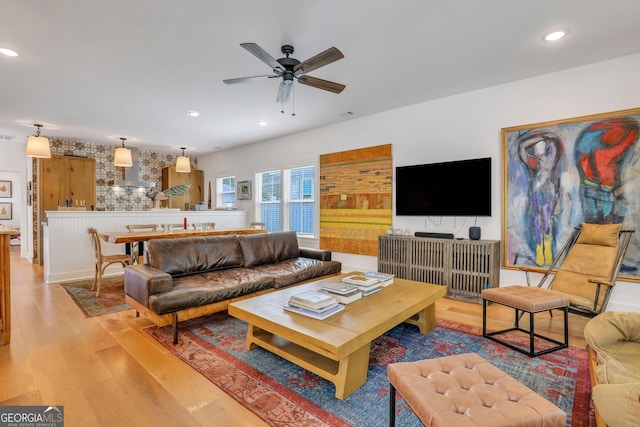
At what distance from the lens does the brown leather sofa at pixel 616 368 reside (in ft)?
3.34

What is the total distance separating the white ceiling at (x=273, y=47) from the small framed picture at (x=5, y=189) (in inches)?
280

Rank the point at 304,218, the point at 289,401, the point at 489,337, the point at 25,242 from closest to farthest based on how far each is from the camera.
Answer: the point at 289,401
the point at 489,337
the point at 304,218
the point at 25,242

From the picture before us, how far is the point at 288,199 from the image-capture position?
6594 millimetres

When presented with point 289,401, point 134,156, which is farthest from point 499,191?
point 134,156

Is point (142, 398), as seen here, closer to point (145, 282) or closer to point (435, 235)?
point (145, 282)

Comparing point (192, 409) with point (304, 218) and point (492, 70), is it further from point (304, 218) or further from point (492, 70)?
point (304, 218)

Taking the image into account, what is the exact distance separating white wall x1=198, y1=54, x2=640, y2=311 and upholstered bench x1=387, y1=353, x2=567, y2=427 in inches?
117

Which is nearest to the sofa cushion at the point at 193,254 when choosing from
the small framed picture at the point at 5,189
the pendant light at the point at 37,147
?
the pendant light at the point at 37,147

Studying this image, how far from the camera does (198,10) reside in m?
2.39

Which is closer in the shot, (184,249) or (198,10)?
(198,10)

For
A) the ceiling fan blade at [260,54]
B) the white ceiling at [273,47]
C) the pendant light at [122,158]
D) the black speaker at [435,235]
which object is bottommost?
the black speaker at [435,235]

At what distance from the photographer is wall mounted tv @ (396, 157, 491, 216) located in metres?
3.93

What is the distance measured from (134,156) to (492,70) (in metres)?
7.90

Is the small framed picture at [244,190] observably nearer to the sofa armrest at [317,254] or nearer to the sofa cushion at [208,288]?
the sofa armrest at [317,254]
